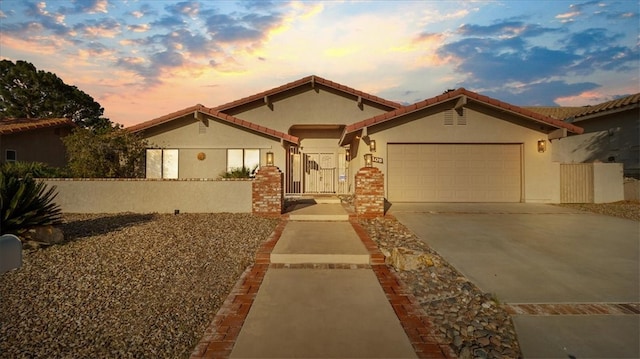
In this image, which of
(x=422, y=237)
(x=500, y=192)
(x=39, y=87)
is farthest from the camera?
(x=39, y=87)

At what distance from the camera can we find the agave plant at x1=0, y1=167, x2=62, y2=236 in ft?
20.1

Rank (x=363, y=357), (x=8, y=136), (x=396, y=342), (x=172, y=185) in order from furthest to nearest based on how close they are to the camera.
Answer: (x=8, y=136)
(x=172, y=185)
(x=396, y=342)
(x=363, y=357)

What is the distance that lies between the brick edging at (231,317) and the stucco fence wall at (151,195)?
5.31 meters

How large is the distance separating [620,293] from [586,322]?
130 cm

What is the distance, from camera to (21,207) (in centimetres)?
637

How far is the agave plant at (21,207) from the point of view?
613 cm

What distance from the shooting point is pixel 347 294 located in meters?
4.20

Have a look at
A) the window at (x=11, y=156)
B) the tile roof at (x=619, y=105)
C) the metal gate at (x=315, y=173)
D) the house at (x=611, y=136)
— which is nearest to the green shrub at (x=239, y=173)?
the metal gate at (x=315, y=173)

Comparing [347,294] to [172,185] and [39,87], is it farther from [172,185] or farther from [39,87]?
[39,87]

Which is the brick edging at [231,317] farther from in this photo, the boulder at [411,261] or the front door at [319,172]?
the front door at [319,172]

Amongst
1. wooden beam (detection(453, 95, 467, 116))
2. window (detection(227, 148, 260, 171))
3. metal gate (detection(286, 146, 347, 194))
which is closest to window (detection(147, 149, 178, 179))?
window (detection(227, 148, 260, 171))

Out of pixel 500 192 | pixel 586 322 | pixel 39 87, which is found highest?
pixel 39 87

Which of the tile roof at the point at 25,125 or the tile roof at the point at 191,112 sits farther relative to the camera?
the tile roof at the point at 25,125

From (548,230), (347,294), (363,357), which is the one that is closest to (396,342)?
(363,357)
